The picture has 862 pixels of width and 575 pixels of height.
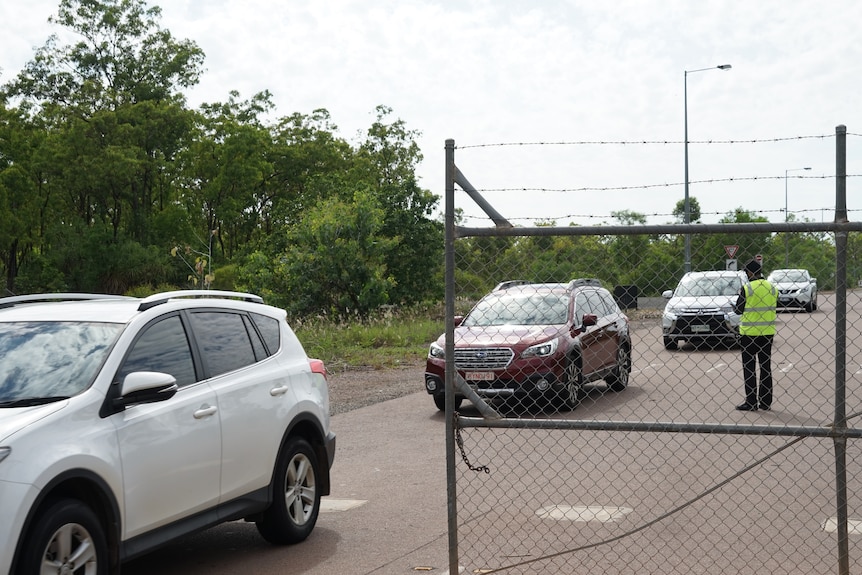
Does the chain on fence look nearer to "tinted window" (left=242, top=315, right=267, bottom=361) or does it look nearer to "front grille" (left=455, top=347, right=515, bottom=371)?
"front grille" (left=455, top=347, right=515, bottom=371)

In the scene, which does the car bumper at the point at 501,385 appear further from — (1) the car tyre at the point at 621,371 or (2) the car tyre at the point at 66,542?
(2) the car tyre at the point at 66,542

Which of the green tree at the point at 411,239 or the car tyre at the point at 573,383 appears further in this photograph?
the green tree at the point at 411,239

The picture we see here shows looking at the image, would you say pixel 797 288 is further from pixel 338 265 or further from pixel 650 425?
pixel 338 265

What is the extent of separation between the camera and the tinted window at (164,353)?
5.77 meters

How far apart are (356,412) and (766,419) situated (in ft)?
18.0

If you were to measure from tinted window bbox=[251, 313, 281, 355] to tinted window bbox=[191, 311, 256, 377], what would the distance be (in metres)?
0.20

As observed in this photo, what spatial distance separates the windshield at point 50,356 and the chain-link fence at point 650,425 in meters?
1.96

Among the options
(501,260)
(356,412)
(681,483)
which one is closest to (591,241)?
(501,260)

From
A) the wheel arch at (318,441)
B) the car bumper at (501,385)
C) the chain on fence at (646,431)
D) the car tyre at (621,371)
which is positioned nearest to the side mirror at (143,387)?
the chain on fence at (646,431)

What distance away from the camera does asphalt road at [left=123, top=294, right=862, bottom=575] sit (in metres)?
6.43

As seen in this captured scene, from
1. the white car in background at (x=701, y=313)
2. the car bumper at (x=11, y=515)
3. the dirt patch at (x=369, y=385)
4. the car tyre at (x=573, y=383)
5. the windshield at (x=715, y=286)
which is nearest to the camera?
the car bumper at (x=11, y=515)

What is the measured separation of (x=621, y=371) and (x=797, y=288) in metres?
3.42

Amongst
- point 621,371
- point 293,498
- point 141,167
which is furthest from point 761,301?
point 141,167

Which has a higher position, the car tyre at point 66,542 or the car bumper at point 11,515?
the car bumper at point 11,515
